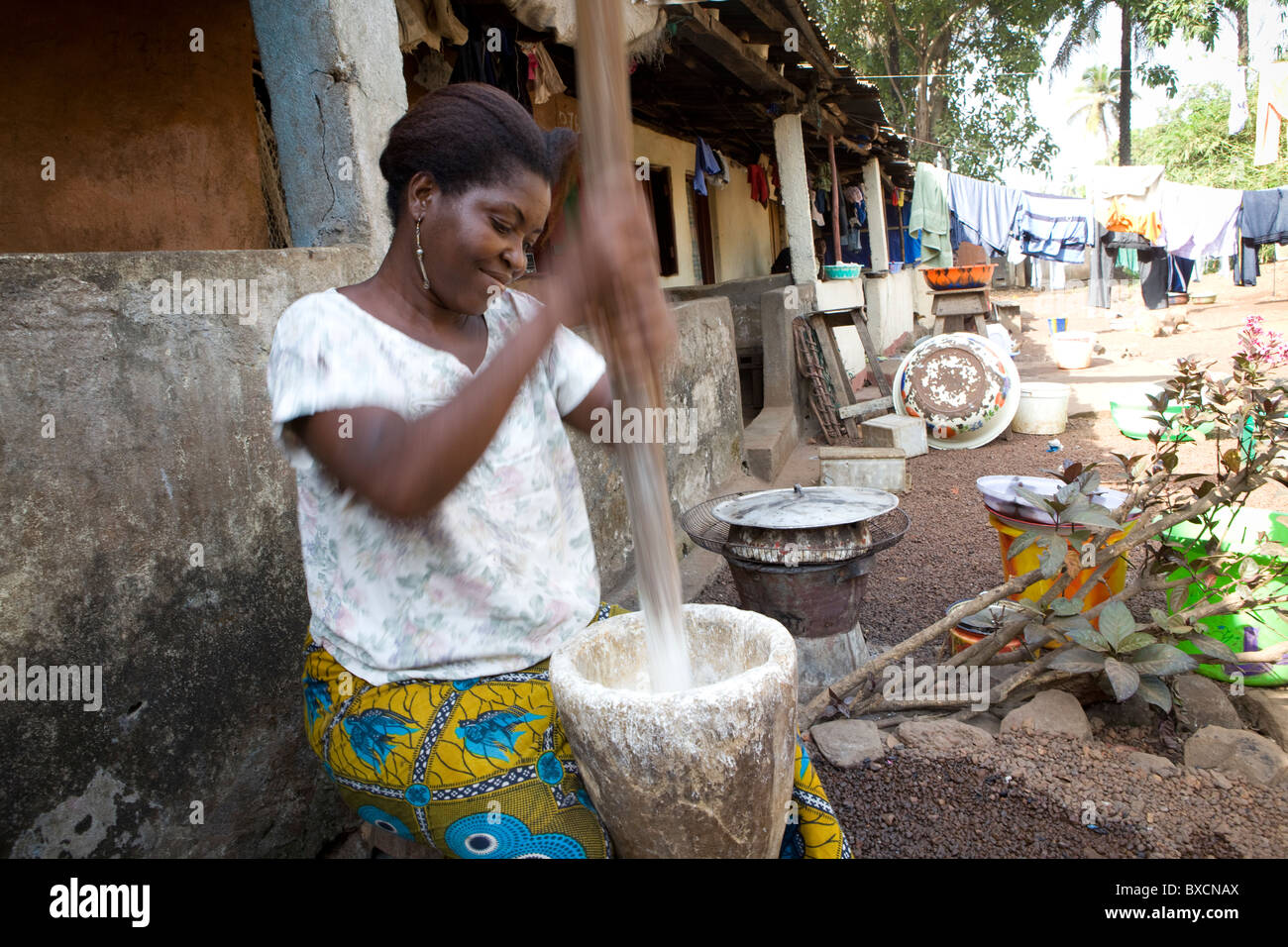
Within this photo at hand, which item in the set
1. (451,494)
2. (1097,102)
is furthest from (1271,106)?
(1097,102)

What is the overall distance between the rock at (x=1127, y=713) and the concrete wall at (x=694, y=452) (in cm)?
183

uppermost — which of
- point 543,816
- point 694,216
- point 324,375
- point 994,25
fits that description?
point 994,25

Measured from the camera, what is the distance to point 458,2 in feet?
15.5

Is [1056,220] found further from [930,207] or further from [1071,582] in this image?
[1071,582]

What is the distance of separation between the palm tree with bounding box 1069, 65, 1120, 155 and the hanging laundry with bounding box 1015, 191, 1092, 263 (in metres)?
27.2

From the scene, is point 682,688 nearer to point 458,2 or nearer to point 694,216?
point 458,2

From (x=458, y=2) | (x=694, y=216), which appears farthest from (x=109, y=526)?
(x=694, y=216)

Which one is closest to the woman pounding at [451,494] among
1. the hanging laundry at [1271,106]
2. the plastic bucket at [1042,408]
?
the plastic bucket at [1042,408]

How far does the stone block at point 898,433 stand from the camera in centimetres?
694

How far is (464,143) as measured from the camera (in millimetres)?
1350

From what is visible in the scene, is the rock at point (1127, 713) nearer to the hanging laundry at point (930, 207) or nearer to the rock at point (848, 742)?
the rock at point (848, 742)

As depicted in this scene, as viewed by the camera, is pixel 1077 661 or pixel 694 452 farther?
pixel 694 452

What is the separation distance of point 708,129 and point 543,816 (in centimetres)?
1018

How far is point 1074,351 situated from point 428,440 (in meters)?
12.0
